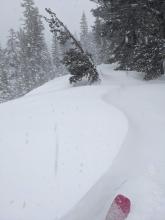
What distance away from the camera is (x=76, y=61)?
1462cm

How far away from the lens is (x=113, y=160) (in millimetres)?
5750

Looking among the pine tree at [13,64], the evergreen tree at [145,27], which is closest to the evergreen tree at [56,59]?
the pine tree at [13,64]

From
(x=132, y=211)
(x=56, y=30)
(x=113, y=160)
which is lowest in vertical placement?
(x=132, y=211)

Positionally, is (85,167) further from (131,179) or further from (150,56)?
(150,56)

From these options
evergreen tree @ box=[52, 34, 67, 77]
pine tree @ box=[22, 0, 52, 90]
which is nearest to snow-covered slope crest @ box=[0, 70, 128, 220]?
pine tree @ box=[22, 0, 52, 90]

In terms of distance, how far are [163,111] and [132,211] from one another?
5.54 metres

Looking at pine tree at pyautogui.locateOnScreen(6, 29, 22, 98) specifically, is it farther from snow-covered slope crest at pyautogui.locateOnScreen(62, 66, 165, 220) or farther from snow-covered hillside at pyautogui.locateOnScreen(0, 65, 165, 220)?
snow-covered slope crest at pyautogui.locateOnScreen(62, 66, 165, 220)

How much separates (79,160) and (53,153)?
0.68 metres

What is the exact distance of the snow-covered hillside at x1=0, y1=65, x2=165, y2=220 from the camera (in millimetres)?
4539

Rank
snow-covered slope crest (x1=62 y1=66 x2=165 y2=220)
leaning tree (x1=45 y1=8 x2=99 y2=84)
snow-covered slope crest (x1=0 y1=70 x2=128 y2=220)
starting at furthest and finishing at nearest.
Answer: leaning tree (x1=45 y1=8 x2=99 y2=84) < snow-covered slope crest (x1=62 y1=66 x2=165 y2=220) < snow-covered slope crest (x1=0 y1=70 x2=128 y2=220)

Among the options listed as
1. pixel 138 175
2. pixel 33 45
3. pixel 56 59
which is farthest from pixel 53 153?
pixel 56 59

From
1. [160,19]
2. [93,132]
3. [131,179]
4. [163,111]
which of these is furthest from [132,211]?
[160,19]

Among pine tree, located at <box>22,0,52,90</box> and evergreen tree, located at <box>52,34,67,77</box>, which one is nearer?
pine tree, located at <box>22,0,52,90</box>

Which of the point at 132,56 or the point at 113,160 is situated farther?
the point at 132,56
